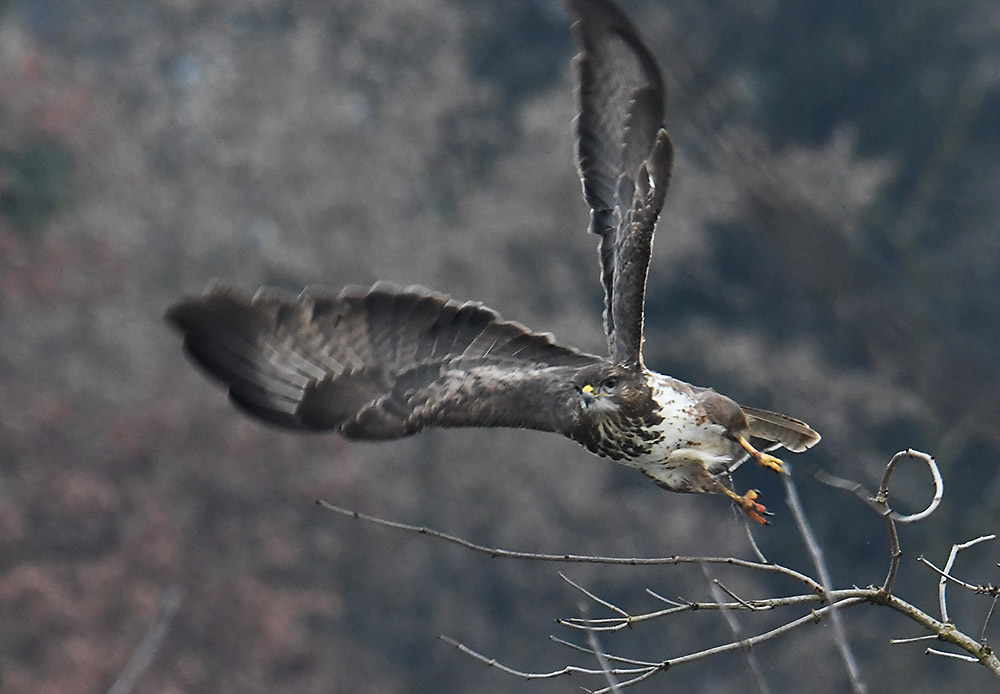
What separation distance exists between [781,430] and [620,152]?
99 cm

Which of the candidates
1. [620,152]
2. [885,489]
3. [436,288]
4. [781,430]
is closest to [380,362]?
[620,152]

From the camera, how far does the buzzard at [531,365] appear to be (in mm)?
3922

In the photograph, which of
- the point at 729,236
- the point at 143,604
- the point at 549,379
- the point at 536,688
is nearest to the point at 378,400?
the point at 549,379

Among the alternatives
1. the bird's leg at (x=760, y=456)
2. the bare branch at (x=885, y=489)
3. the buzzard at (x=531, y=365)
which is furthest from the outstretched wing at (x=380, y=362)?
the bare branch at (x=885, y=489)

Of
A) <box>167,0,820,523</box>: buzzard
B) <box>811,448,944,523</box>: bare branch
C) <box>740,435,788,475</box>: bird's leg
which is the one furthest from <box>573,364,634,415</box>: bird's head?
<box>811,448,944,523</box>: bare branch

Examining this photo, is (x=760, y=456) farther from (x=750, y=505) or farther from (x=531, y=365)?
(x=531, y=365)

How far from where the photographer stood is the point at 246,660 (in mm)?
15273

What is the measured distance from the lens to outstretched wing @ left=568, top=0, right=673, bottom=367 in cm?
401

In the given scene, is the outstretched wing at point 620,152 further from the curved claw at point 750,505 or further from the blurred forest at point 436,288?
the blurred forest at point 436,288

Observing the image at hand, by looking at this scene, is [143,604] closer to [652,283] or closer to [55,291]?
[55,291]

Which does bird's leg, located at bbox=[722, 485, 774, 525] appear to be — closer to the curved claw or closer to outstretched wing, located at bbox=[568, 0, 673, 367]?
the curved claw

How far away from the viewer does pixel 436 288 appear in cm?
1925

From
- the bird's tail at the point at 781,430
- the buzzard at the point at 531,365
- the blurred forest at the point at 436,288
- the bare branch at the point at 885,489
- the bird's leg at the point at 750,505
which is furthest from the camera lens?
the blurred forest at the point at 436,288

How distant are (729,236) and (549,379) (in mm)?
14766
